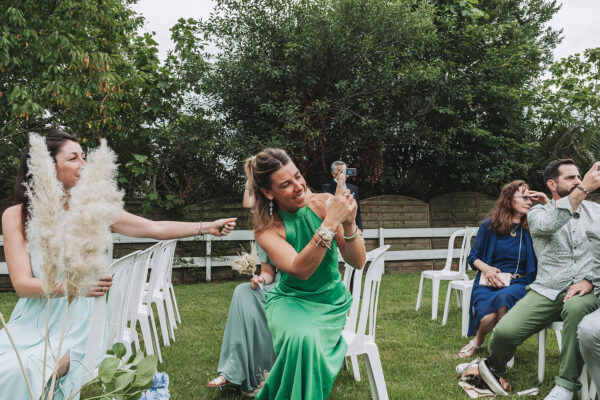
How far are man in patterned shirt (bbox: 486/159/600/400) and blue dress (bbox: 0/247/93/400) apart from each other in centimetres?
280

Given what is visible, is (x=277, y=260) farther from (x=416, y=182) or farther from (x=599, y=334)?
(x=416, y=182)

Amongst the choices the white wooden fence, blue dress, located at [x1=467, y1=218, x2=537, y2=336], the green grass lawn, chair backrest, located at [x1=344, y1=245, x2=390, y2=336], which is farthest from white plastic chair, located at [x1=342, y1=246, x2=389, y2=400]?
the white wooden fence

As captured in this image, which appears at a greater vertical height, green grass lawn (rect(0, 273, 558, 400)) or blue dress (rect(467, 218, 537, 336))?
blue dress (rect(467, 218, 537, 336))

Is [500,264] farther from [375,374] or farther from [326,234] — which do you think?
[326,234]

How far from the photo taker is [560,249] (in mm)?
3611

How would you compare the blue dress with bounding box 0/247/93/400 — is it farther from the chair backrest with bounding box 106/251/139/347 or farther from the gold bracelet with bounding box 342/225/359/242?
the gold bracelet with bounding box 342/225/359/242

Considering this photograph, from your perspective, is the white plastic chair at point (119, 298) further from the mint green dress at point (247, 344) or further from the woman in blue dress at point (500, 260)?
the woman in blue dress at point (500, 260)

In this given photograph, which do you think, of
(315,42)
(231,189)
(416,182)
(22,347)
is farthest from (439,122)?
(22,347)

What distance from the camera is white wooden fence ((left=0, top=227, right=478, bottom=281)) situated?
914 cm

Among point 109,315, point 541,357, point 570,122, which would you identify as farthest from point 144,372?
point 570,122

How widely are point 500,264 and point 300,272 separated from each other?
2.91 metres

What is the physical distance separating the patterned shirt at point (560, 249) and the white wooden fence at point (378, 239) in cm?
627

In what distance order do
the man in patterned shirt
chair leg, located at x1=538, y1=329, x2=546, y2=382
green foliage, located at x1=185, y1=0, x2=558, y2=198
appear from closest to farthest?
the man in patterned shirt → chair leg, located at x1=538, y1=329, x2=546, y2=382 → green foliage, located at x1=185, y1=0, x2=558, y2=198

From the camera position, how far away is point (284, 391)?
2289 millimetres
